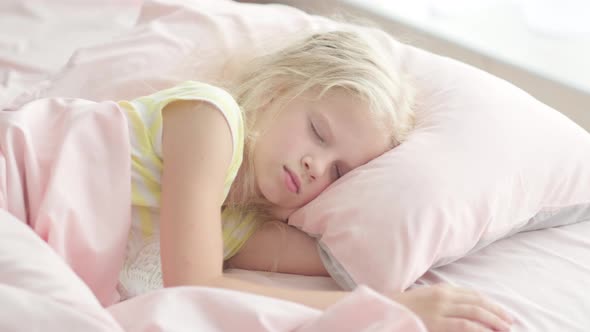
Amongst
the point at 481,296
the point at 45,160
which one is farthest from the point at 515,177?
the point at 45,160

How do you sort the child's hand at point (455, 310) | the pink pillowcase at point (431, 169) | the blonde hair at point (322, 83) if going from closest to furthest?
the child's hand at point (455, 310) → the pink pillowcase at point (431, 169) → the blonde hair at point (322, 83)

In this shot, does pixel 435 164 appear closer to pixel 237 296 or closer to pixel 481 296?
pixel 481 296

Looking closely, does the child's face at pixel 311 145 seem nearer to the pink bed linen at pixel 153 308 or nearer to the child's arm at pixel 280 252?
the child's arm at pixel 280 252

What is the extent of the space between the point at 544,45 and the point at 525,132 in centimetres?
59

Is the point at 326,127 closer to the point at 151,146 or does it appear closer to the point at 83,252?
the point at 151,146

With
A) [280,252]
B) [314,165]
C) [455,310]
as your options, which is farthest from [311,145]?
[455,310]

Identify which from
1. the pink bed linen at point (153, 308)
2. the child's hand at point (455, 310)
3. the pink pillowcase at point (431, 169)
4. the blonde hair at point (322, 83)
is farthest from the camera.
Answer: the blonde hair at point (322, 83)

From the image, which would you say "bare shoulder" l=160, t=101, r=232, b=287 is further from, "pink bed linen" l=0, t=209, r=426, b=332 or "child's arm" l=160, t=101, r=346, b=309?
"pink bed linen" l=0, t=209, r=426, b=332

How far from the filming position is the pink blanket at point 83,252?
2.62 ft

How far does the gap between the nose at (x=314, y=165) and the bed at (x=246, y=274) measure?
15 cm

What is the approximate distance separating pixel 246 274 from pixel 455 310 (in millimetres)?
329

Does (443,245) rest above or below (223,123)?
below

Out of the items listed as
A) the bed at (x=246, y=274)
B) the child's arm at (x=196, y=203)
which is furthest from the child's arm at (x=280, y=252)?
the child's arm at (x=196, y=203)

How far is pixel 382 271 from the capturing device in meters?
1.06
